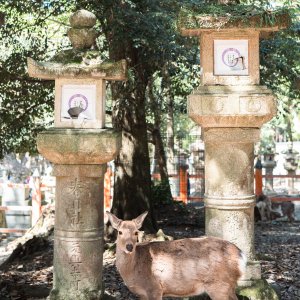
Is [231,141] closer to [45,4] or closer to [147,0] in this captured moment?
[147,0]

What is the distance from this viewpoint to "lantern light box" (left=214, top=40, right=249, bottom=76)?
532 centimetres

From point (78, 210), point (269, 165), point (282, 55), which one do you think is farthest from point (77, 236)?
point (269, 165)

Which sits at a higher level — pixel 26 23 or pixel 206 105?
pixel 26 23

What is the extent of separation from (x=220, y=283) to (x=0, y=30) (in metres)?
6.61

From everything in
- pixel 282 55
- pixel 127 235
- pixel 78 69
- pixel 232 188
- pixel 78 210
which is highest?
pixel 282 55

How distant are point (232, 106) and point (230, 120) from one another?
0.47 feet

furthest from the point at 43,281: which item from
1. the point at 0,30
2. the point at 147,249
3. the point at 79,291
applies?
the point at 0,30

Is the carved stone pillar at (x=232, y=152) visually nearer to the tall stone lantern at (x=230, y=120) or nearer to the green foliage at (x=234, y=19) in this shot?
the tall stone lantern at (x=230, y=120)

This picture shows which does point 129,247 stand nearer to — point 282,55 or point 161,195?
point 282,55

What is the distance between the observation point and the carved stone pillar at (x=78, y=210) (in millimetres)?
5086

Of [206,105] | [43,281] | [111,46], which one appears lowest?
[43,281]

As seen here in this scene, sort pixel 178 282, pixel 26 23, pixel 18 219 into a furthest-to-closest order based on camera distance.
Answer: pixel 18 219, pixel 26 23, pixel 178 282

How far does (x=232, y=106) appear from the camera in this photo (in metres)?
5.17

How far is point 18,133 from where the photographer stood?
1039 centimetres
